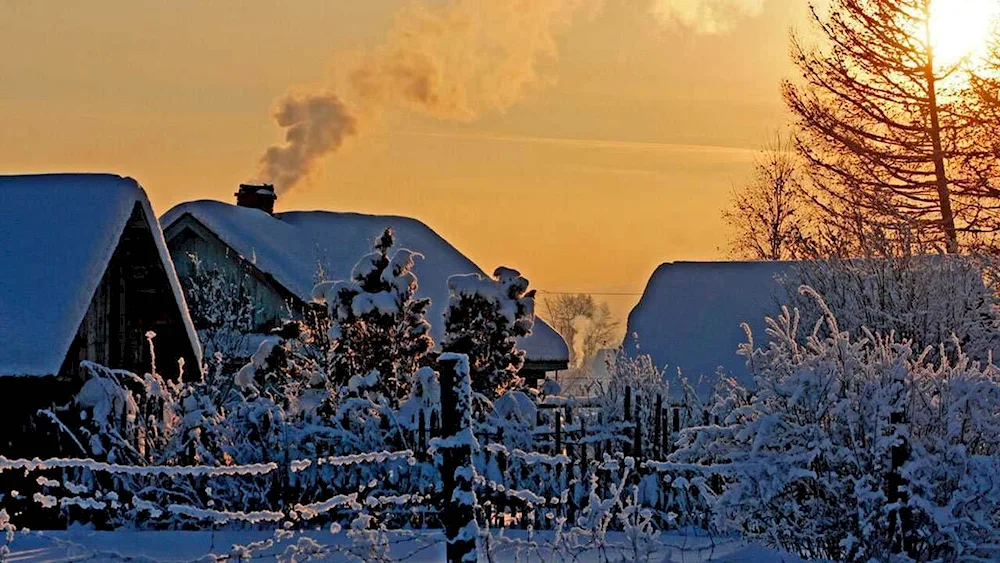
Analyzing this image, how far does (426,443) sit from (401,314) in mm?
4196

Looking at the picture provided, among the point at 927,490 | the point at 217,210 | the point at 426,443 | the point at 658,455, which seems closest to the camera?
the point at 927,490

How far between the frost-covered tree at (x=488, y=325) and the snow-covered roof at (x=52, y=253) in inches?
161

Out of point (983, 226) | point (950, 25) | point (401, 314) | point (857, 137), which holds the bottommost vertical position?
point (401, 314)

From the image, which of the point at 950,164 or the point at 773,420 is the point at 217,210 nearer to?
the point at 950,164

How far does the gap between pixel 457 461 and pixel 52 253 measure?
11171 mm

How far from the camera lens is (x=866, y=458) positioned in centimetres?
946

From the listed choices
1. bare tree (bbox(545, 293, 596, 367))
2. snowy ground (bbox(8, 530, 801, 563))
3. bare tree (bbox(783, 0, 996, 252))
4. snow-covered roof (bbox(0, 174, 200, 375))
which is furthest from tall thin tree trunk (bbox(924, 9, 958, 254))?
bare tree (bbox(545, 293, 596, 367))

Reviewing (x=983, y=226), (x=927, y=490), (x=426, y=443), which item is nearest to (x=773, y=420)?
(x=927, y=490)

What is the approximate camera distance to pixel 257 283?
106ft

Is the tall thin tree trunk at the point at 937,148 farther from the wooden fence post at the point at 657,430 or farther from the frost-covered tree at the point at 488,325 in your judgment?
the wooden fence post at the point at 657,430

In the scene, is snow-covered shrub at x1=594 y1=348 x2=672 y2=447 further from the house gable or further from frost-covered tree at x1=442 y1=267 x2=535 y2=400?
the house gable

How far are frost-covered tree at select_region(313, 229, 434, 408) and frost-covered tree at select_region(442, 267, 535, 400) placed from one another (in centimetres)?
114

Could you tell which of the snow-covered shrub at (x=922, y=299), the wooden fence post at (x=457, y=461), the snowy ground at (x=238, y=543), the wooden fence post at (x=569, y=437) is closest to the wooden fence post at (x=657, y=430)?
the wooden fence post at (x=569, y=437)

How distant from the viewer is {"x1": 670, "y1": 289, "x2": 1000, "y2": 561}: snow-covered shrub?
9172 mm
